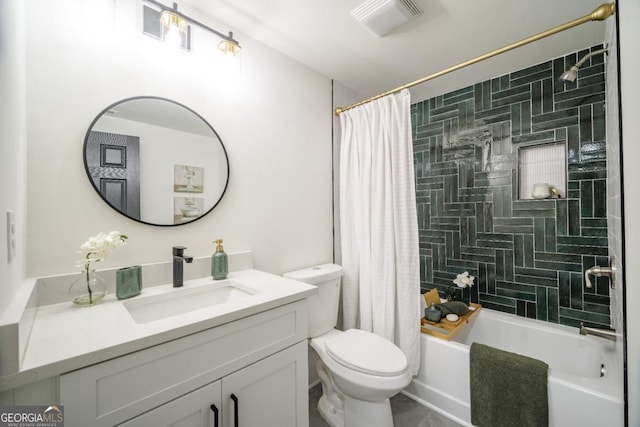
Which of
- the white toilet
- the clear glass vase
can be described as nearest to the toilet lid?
the white toilet

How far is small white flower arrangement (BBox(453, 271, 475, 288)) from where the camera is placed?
7.27 ft

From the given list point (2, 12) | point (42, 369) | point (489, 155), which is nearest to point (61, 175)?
point (2, 12)

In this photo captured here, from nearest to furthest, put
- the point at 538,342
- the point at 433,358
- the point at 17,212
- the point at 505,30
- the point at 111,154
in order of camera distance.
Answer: the point at 17,212
the point at 111,154
the point at 505,30
the point at 433,358
the point at 538,342

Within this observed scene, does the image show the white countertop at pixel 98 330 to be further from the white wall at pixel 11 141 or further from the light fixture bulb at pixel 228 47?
the light fixture bulb at pixel 228 47

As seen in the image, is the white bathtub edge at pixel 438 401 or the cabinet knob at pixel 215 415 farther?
the white bathtub edge at pixel 438 401

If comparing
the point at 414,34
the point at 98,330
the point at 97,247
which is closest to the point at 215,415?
the point at 98,330

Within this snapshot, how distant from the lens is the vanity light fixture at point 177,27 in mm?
1190

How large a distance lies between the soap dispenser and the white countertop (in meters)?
0.25

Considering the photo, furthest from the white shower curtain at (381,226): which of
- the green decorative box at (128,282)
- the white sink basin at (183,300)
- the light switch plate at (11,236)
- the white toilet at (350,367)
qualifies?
the light switch plate at (11,236)

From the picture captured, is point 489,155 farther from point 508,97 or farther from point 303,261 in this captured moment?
point 303,261

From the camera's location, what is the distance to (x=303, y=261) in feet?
6.41

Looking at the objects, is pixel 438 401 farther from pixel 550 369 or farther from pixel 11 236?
pixel 11 236

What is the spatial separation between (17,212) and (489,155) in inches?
112

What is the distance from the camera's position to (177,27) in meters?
1.23
